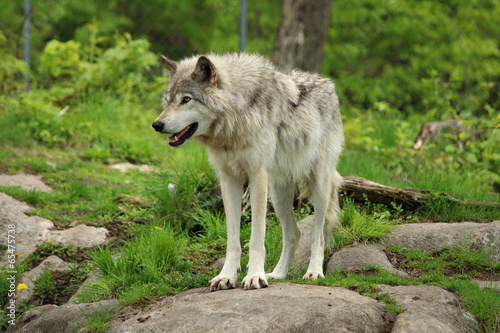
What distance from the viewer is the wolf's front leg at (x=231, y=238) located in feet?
13.2

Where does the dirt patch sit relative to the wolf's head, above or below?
below

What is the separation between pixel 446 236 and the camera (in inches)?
187

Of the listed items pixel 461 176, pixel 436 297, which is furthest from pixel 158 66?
pixel 436 297

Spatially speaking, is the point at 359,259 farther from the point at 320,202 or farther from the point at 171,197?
the point at 171,197

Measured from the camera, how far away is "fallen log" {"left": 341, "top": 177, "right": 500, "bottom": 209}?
540 cm

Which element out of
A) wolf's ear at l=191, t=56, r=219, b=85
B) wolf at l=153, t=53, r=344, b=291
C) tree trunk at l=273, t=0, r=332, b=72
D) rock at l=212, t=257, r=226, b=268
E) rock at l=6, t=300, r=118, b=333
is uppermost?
tree trunk at l=273, t=0, r=332, b=72

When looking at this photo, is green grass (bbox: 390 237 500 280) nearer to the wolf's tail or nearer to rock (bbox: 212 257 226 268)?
the wolf's tail

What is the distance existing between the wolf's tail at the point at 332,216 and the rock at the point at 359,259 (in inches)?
6.3

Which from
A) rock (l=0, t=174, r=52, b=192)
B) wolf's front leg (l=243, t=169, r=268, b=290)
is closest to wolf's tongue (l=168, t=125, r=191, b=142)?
wolf's front leg (l=243, t=169, r=268, b=290)

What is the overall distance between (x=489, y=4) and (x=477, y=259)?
38.4 feet

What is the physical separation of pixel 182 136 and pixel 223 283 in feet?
4.04

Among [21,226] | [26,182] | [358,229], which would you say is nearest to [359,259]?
[358,229]

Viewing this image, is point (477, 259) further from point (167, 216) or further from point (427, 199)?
point (167, 216)

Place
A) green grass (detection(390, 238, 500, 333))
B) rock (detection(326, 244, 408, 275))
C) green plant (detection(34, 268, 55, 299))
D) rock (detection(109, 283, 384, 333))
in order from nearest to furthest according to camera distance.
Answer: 1. rock (detection(109, 283, 384, 333))
2. green grass (detection(390, 238, 500, 333))
3. rock (detection(326, 244, 408, 275))
4. green plant (detection(34, 268, 55, 299))
